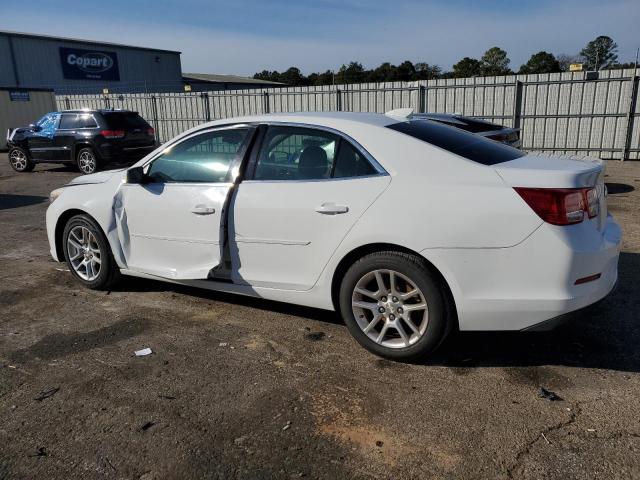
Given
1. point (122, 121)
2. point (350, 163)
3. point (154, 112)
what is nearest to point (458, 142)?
point (350, 163)

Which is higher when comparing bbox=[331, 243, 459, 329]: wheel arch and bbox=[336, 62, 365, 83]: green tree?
bbox=[336, 62, 365, 83]: green tree

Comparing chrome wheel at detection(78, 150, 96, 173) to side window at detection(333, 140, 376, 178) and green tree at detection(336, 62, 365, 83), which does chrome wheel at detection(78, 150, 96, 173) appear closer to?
side window at detection(333, 140, 376, 178)

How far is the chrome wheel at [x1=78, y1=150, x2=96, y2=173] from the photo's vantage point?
1385 centimetres

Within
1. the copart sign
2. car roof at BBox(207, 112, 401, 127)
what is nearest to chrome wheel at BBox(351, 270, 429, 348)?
car roof at BBox(207, 112, 401, 127)

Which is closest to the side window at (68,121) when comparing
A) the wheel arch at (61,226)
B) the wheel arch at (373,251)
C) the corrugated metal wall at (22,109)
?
the wheel arch at (61,226)

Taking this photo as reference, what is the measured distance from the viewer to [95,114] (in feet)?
45.2

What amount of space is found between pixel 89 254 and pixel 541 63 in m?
50.6

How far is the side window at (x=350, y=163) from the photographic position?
348cm

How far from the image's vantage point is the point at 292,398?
123 inches

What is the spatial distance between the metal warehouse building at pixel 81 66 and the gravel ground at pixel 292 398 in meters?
27.6

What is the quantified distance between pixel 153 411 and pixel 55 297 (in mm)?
2448

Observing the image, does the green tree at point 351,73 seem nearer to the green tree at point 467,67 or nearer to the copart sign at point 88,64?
the green tree at point 467,67

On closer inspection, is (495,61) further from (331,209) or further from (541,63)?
(331,209)

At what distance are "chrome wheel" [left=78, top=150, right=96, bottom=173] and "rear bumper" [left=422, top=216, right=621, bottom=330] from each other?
1262 centimetres
